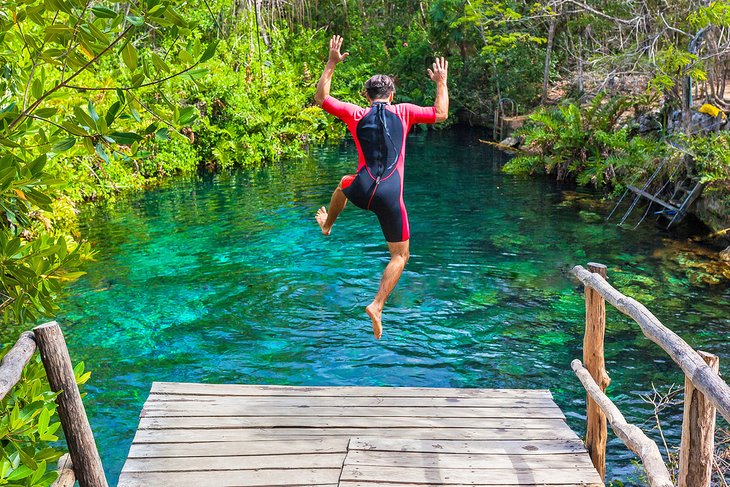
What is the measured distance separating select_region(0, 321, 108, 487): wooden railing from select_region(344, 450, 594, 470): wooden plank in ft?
5.30

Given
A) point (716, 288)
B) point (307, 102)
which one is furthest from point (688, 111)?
point (307, 102)

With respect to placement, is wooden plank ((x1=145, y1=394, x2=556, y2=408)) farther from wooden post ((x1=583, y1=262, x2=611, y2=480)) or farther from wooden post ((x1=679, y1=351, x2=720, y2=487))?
wooden post ((x1=679, y1=351, x2=720, y2=487))

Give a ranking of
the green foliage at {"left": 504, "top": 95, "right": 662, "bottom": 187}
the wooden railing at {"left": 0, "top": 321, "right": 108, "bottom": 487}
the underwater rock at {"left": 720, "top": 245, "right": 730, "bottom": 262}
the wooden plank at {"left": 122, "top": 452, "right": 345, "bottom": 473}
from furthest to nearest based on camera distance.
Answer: the green foliage at {"left": 504, "top": 95, "right": 662, "bottom": 187} < the underwater rock at {"left": 720, "top": 245, "right": 730, "bottom": 262} < the wooden plank at {"left": 122, "top": 452, "right": 345, "bottom": 473} < the wooden railing at {"left": 0, "top": 321, "right": 108, "bottom": 487}

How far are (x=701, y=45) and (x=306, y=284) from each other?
8.96m

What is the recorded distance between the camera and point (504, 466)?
16.1ft

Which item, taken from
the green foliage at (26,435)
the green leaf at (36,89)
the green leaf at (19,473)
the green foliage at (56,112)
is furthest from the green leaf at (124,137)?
the green leaf at (19,473)

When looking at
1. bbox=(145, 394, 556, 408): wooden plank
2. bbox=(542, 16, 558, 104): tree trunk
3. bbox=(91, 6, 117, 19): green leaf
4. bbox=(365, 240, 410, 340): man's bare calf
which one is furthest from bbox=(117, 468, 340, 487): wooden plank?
bbox=(542, 16, 558, 104): tree trunk

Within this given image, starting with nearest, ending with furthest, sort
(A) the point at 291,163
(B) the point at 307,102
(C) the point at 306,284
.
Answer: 1. (C) the point at 306,284
2. (A) the point at 291,163
3. (B) the point at 307,102

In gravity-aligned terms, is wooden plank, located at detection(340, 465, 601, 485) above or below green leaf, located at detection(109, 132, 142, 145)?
below

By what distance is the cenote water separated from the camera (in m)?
8.51

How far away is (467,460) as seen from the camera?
16.4ft

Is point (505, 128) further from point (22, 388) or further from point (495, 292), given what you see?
point (22, 388)

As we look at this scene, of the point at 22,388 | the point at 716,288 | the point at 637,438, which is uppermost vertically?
the point at 22,388

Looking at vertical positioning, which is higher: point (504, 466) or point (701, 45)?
point (701, 45)
